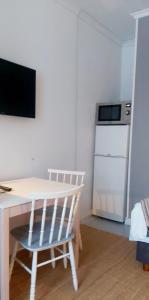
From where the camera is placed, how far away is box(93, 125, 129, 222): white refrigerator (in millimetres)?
3229

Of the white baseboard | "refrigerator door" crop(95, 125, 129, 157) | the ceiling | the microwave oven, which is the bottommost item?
the white baseboard

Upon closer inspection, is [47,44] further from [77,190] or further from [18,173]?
[77,190]

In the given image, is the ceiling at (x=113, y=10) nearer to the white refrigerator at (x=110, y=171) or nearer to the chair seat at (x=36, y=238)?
the white refrigerator at (x=110, y=171)

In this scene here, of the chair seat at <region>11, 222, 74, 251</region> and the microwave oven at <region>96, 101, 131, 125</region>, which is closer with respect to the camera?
the chair seat at <region>11, 222, 74, 251</region>

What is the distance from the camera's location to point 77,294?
1.76 metres

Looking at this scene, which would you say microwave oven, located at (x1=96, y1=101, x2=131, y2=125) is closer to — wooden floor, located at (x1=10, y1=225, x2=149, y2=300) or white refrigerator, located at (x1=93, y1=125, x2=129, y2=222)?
white refrigerator, located at (x1=93, y1=125, x2=129, y2=222)

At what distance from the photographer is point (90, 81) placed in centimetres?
335

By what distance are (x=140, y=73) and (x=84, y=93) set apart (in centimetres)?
78

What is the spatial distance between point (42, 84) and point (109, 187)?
5.66 feet

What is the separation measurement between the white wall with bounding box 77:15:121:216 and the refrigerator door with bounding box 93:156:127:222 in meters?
0.12

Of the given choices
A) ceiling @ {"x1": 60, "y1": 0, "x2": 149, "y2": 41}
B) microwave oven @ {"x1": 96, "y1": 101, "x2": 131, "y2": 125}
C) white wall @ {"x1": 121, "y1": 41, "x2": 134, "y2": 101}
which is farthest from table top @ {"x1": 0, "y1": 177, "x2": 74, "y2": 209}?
white wall @ {"x1": 121, "y1": 41, "x2": 134, "y2": 101}

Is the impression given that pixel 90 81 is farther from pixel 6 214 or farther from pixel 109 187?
pixel 6 214

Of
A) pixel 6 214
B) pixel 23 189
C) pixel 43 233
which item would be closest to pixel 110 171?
pixel 23 189

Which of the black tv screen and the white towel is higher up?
the black tv screen
